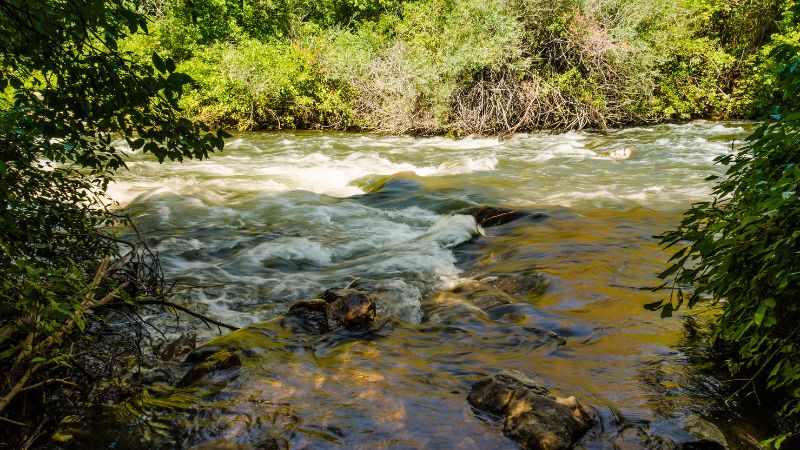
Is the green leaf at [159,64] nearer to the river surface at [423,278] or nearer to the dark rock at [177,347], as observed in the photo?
the river surface at [423,278]

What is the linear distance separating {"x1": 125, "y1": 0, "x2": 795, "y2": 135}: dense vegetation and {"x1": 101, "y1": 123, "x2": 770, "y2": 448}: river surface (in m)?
3.08

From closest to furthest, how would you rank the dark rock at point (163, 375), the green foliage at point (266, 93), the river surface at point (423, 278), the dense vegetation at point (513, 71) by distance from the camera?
1. the river surface at point (423, 278)
2. the dark rock at point (163, 375)
3. the dense vegetation at point (513, 71)
4. the green foliage at point (266, 93)

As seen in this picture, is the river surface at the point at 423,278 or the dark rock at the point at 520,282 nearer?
the river surface at the point at 423,278

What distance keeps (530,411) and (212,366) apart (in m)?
2.00

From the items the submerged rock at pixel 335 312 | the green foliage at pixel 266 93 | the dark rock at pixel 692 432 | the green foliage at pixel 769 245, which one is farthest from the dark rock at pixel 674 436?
the green foliage at pixel 266 93

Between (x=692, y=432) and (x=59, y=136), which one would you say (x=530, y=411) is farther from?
(x=59, y=136)

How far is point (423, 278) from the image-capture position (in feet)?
19.2

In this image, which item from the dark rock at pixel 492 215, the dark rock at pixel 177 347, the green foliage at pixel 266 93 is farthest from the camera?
the green foliage at pixel 266 93

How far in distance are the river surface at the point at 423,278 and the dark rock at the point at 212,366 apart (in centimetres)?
10

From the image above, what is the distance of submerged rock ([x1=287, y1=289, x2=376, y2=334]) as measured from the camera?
14.5ft

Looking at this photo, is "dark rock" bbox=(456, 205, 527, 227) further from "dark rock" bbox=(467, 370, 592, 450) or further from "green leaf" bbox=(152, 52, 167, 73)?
"green leaf" bbox=(152, 52, 167, 73)

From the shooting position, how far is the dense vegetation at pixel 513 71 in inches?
632

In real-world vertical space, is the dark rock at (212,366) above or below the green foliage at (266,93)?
below

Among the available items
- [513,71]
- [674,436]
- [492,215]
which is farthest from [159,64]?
[513,71]
